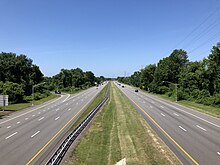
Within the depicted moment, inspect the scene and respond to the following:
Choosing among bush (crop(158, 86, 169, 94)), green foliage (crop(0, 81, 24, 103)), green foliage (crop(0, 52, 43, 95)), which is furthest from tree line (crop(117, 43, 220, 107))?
green foliage (crop(0, 52, 43, 95))

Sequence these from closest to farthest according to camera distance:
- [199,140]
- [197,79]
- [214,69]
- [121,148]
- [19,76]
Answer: [121,148] < [199,140] < [214,69] < [197,79] < [19,76]

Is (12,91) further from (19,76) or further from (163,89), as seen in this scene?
(163,89)

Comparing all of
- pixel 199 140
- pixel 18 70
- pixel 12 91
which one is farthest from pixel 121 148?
pixel 18 70

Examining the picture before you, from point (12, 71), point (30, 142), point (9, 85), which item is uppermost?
point (12, 71)

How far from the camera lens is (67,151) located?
2016 cm

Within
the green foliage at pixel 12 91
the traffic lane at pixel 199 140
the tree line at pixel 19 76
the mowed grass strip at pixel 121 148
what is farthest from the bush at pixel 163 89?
the mowed grass strip at pixel 121 148

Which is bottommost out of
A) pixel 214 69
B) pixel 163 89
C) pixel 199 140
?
pixel 199 140

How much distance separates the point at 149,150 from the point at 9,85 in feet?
223

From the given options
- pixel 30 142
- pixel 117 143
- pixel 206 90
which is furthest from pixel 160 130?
pixel 206 90

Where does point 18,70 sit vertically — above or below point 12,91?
above

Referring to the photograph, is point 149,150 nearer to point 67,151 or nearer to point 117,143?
point 117,143

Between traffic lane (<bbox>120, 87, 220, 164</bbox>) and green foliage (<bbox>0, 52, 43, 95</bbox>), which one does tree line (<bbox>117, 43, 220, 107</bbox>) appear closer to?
traffic lane (<bbox>120, 87, 220, 164</bbox>)

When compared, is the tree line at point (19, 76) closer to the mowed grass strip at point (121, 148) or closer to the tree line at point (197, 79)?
the tree line at point (197, 79)

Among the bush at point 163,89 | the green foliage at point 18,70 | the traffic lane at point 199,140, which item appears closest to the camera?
the traffic lane at point 199,140
